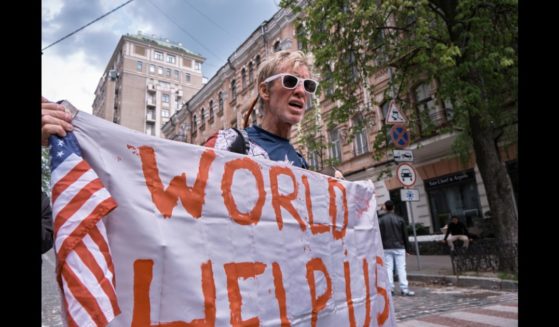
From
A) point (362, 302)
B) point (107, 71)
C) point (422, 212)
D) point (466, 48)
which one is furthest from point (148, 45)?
point (362, 302)

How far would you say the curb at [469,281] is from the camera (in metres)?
7.38

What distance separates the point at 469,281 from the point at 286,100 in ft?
24.8

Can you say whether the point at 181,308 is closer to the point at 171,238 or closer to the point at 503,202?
the point at 171,238

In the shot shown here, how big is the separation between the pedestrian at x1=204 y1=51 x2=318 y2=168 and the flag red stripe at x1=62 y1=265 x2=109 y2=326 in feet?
3.67

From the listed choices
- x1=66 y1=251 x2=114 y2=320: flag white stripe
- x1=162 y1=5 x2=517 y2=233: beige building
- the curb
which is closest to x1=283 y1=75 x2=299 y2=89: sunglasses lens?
x1=66 y1=251 x2=114 y2=320: flag white stripe

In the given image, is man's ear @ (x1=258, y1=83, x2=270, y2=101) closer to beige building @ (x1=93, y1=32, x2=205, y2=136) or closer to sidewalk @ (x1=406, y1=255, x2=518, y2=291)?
sidewalk @ (x1=406, y1=255, x2=518, y2=291)

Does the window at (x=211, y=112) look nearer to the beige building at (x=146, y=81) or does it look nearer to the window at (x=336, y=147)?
the window at (x=336, y=147)

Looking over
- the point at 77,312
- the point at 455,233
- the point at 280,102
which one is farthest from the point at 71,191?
the point at 455,233

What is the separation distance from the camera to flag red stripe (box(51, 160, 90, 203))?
1357 millimetres

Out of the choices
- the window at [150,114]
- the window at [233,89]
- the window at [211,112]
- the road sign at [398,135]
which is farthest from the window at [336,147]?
the window at [150,114]

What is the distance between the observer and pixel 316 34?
10477 millimetres
